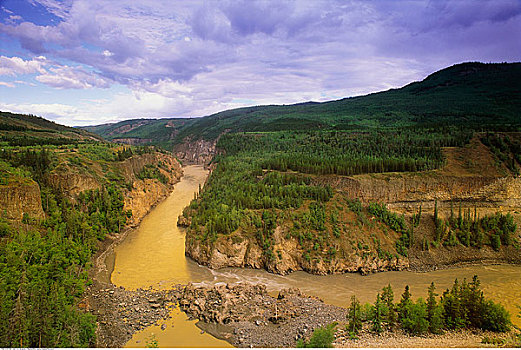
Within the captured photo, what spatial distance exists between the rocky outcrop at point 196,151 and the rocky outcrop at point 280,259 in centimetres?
9963

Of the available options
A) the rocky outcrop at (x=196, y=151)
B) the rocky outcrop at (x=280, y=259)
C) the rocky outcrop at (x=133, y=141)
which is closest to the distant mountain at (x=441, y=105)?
the rocky outcrop at (x=196, y=151)

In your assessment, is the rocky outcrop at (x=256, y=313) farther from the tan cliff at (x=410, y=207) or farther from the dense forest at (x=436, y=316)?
the tan cliff at (x=410, y=207)

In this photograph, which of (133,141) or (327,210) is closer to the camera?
(327,210)

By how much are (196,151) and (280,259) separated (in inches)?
4618

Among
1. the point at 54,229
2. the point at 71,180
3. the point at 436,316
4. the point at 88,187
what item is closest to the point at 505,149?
the point at 436,316

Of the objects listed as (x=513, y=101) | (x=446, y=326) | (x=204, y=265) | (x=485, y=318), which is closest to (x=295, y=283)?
(x=204, y=265)

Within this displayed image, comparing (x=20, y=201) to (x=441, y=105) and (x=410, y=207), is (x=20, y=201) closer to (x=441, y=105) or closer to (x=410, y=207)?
(x=410, y=207)

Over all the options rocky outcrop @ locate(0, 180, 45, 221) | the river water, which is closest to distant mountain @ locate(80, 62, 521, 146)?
the river water

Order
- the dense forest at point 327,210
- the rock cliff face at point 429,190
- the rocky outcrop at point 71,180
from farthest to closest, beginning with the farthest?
1. the rocky outcrop at point 71,180
2. the rock cliff face at point 429,190
3. the dense forest at point 327,210

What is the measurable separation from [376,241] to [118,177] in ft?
144

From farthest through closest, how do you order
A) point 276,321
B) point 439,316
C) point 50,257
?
point 50,257 < point 276,321 < point 439,316

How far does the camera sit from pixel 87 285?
3077cm

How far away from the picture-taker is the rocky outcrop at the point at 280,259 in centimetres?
3381

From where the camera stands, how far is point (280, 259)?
112 feet
